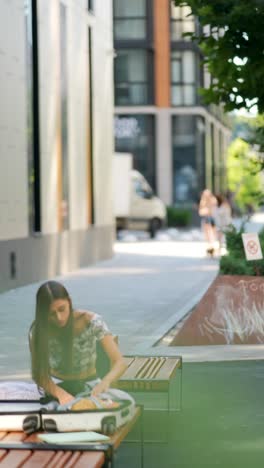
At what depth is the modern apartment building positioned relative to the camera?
6688 cm

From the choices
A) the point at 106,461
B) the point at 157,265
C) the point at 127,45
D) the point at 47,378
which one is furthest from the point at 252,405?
the point at 127,45

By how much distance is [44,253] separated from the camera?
90.5ft

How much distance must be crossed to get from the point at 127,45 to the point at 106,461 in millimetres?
60607

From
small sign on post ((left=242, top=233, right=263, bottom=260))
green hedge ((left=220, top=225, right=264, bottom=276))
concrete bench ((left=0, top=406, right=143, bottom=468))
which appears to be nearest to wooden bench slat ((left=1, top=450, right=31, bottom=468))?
concrete bench ((left=0, top=406, right=143, bottom=468))

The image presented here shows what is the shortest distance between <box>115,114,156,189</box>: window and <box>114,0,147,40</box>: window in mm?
4125

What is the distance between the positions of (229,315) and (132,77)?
5379 centimetres

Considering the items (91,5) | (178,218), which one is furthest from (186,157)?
(91,5)

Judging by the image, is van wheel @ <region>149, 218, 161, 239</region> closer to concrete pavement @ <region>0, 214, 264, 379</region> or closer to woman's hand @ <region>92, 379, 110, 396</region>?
concrete pavement @ <region>0, 214, 264, 379</region>

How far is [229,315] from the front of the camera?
1459 centimetres

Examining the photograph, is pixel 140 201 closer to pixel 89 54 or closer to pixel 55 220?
pixel 89 54

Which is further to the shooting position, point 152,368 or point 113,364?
point 152,368

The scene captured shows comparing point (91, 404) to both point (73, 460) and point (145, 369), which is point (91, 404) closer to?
point (73, 460)

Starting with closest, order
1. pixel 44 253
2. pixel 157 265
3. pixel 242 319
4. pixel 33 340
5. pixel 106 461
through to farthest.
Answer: pixel 106 461
pixel 33 340
pixel 242 319
pixel 44 253
pixel 157 265

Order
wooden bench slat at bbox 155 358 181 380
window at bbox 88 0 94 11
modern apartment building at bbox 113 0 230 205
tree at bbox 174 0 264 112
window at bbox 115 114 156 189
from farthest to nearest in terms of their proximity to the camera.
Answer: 1. window at bbox 115 114 156 189
2. modern apartment building at bbox 113 0 230 205
3. window at bbox 88 0 94 11
4. tree at bbox 174 0 264 112
5. wooden bench slat at bbox 155 358 181 380
